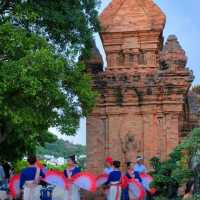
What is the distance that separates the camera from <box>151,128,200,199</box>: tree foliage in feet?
30.0

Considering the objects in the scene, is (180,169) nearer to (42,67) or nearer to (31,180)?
(31,180)

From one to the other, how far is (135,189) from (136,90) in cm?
486

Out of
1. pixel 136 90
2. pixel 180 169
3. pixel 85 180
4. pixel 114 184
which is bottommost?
pixel 114 184

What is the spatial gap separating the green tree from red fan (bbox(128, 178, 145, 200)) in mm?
2190

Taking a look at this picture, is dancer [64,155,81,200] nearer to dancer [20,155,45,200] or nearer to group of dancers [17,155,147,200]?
group of dancers [17,155,147,200]

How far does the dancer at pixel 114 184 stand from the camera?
1208cm

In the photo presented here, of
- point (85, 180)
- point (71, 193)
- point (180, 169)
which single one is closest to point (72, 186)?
point (71, 193)

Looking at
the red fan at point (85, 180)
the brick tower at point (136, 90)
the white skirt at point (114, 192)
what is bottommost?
the white skirt at point (114, 192)

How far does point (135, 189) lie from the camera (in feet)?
41.7

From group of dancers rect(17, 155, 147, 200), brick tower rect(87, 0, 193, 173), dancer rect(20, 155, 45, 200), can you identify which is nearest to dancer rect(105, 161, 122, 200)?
group of dancers rect(17, 155, 147, 200)

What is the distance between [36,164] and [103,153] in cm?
→ 634

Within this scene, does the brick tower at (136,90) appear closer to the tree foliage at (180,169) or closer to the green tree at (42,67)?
the green tree at (42,67)

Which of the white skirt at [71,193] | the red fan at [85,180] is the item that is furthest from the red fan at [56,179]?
the red fan at [85,180]

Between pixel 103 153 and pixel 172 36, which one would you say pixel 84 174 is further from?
pixel 172 36
